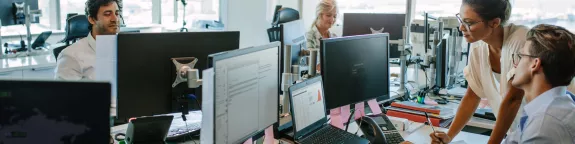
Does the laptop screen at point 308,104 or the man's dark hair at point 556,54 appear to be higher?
the man's dark hair at point 556,54

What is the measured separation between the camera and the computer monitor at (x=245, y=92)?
1.46 meters

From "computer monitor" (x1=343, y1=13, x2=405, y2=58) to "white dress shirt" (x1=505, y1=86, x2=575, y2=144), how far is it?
2.50 metres

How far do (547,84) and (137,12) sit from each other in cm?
616

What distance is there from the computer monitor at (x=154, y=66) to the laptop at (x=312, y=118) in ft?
1.15

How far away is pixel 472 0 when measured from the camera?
228 cm

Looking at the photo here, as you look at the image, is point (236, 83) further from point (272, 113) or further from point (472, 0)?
point (472, 0)

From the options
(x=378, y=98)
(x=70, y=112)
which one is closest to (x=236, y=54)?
(x=70, y=112)

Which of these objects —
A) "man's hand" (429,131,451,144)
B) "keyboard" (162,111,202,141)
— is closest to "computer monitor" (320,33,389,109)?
"man's hand" (429,131,451,144)

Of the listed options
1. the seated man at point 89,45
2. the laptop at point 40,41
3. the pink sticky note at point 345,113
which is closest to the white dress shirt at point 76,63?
the seated man at point 89,45

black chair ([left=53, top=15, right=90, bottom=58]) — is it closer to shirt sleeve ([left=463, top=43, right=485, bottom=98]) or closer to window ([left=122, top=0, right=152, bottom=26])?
window ([left=122, top=0, right=152, bottom=26])

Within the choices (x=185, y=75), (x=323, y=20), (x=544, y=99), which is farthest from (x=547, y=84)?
(x=323, y=20)

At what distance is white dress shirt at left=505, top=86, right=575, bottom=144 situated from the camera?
1.51 meters

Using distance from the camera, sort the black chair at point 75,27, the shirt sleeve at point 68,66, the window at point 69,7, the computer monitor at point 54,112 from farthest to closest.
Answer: the window at point 69,7, the black chair at point 75,27, the shirt sleeve at point 68,66, the computer monitor at point 54,112

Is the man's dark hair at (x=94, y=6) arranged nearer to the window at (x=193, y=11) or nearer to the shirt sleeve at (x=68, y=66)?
the shirt sleeve at (x=68, y=66)
